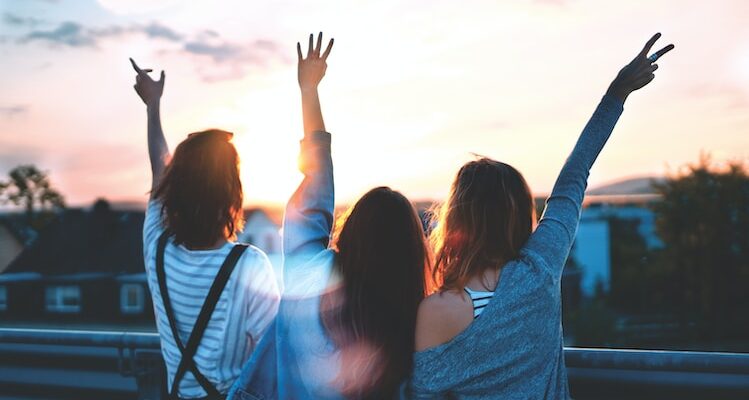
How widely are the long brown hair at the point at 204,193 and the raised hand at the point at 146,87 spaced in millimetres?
796

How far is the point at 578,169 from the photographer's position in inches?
94.3

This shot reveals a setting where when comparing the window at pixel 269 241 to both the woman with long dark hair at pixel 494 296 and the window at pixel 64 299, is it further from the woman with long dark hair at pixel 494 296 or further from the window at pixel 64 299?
the woman with long dark hair at pixel 494 296

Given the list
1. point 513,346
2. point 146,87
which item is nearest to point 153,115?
point 146,87

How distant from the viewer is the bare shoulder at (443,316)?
84.5 inches

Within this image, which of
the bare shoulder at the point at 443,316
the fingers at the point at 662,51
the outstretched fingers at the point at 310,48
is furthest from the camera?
the outstretched fingers at the point at 310,48

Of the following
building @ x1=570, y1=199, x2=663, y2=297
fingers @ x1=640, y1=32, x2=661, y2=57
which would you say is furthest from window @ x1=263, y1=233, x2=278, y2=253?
fingers @ x1=640, y1=32, x2=661, y2=57

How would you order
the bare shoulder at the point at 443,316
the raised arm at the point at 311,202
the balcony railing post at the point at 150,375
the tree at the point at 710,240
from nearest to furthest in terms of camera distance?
the bare shoulder at the point at 443,316 < the raised arm at the point at 311,202 < the balcony railing post at the point at 150,375 < the tree at the point at 710,240

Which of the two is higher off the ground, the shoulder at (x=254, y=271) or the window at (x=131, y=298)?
the shoulder at (x=254, y=271)

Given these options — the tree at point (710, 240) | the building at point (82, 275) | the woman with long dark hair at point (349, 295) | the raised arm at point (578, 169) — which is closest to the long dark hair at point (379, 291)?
the woman with long dark hair at point (349, 295)

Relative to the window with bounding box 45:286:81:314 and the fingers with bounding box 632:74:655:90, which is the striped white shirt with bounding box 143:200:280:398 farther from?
the window with bounding box 45:286:81:314

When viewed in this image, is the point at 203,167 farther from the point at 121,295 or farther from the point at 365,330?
the point at 121,295

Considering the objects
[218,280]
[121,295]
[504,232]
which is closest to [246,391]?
[218,280]

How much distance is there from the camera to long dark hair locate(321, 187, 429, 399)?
87.9 inches

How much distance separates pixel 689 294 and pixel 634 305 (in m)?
10.0
